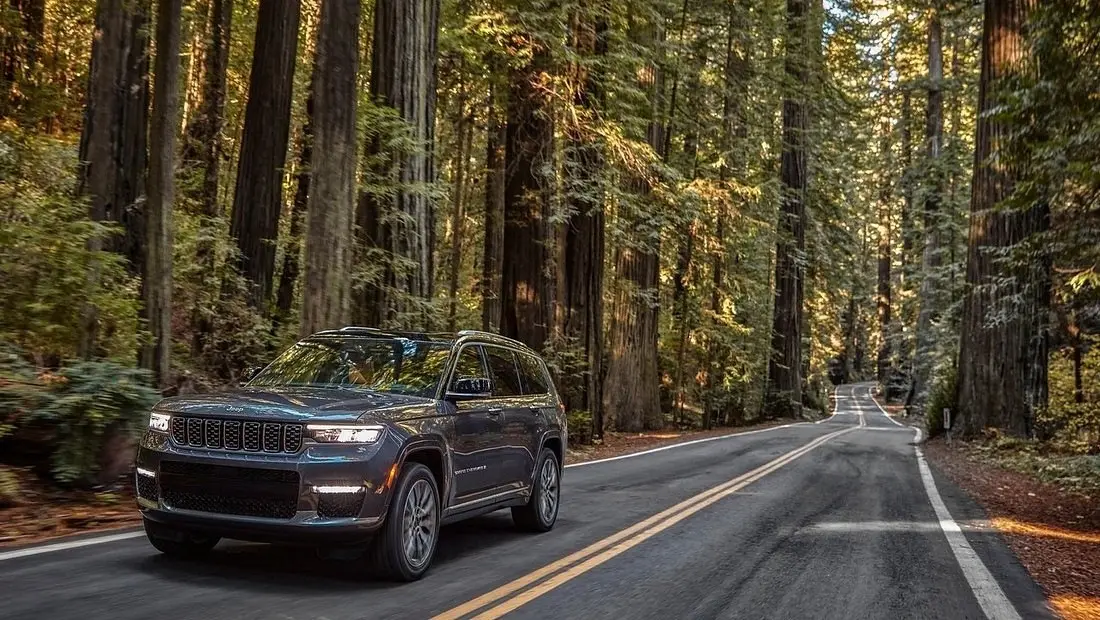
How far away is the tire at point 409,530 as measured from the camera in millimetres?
6195

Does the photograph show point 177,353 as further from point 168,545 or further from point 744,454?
point 744,454

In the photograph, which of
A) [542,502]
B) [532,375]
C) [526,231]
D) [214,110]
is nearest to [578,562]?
[542,502]

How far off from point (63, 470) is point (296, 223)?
37.7 feet

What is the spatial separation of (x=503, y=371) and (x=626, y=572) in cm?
239

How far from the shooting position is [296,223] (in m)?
19.4

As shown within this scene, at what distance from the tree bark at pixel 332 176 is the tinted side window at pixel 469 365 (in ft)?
13.2

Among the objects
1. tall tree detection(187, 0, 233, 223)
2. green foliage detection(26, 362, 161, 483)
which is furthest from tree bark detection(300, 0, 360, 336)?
tall tree detection(187, 0, 233, 223)

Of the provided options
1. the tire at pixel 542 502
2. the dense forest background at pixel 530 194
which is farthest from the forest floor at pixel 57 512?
the tire at pixel 542 502

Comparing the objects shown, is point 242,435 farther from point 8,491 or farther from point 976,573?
point 976,573

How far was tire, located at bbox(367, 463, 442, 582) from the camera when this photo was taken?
6.20m

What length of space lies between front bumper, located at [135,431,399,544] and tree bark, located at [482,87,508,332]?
17.0 m

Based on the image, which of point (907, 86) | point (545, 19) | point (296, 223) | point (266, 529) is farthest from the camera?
point (907, 86)

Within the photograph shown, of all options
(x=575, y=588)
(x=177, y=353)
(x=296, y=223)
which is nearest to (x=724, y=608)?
(x=575, y=588)

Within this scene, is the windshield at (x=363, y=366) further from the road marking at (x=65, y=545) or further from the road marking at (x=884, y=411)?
the road marking at (x=884, y=411)
